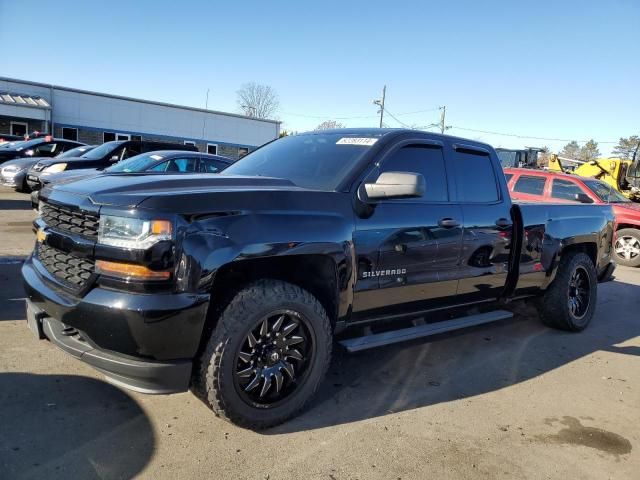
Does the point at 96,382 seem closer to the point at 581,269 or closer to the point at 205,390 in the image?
the point at 205,390

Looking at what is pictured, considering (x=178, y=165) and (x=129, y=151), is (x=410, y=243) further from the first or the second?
(x=129, y=151)

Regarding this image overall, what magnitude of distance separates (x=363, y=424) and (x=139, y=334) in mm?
1544

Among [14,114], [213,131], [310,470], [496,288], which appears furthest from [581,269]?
[213,131]

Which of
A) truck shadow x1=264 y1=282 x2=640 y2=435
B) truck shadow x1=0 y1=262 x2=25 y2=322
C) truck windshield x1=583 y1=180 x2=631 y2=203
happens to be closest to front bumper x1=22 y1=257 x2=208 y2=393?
truck shadow x1=264 y1=282 x2=640 y2=435

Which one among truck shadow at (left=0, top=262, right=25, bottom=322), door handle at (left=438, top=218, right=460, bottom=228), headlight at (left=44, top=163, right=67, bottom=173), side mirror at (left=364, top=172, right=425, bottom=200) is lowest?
truck shadow at (left=0, top=262, right=25, bottom=322)

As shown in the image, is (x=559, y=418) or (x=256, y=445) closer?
(x=256, y=445)

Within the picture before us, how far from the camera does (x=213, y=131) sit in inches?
1324

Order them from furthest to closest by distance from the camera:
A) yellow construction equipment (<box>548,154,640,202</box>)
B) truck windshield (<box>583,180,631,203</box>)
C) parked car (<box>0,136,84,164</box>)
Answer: yellow construction equipment (<box>548,154,640,202</box>), parked car (<box>0,136,84,164</box>), truck windshield (<box>583,180,631,203</box>)

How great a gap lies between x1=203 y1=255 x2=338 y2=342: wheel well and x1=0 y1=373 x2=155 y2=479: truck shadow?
740 mm

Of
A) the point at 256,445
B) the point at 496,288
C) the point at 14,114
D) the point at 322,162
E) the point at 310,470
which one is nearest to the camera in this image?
the point at 310,470

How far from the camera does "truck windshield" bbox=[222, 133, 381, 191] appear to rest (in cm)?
360

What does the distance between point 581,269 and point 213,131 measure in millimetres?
30611

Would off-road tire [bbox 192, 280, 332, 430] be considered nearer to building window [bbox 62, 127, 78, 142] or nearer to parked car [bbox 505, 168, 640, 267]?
parked car [bbox 505, 168, 640, 267]

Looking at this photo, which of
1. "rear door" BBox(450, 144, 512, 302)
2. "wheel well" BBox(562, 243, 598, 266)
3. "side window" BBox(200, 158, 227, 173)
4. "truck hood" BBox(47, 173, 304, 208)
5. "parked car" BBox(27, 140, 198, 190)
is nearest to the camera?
"truck hood" BBox(47, 173, 304, 208)
